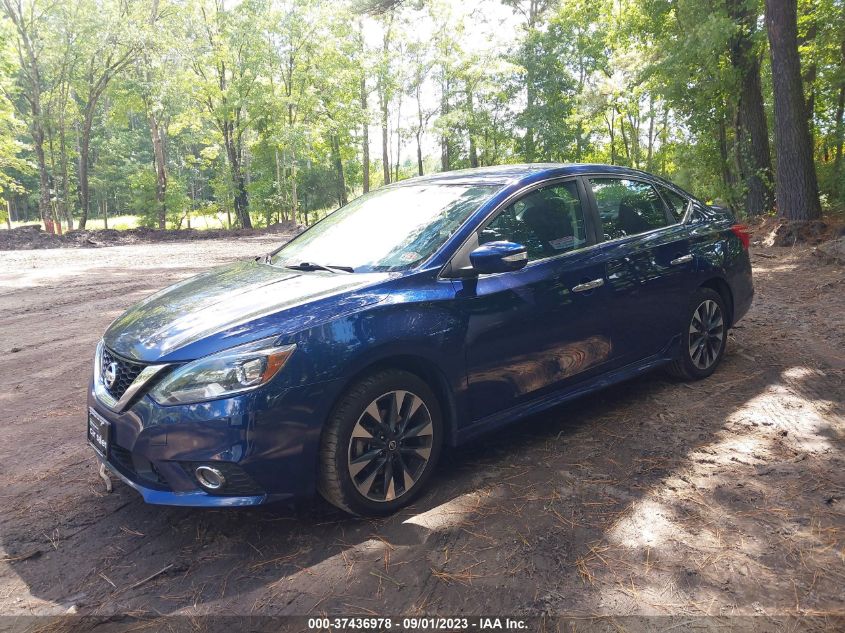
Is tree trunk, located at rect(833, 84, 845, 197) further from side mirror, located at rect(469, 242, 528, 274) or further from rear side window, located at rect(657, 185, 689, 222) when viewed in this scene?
side mirror, located at rect(469, 242, 528, 274)

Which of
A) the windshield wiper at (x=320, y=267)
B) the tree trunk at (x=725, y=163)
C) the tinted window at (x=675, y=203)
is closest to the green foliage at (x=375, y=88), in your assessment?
the tree trunk at (x=725, y=163)

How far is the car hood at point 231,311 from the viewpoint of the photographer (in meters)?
2.91

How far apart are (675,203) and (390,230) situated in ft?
8.31

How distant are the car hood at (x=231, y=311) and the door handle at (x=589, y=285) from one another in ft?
4.33

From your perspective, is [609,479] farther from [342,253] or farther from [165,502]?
[165,502]

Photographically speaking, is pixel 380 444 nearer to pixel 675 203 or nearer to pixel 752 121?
pixel 675 203

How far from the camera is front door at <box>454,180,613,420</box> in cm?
354

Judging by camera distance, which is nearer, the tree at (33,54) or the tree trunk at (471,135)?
the tree at (33,54)

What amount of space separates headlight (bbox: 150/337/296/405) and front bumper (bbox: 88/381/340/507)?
0.13 feet

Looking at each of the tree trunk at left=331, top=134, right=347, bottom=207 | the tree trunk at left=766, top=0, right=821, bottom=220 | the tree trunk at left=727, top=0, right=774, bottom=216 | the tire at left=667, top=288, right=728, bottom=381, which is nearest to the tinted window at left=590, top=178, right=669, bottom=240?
the tire at left=667, top=288, right=728, bottom=381

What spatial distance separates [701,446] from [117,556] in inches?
132

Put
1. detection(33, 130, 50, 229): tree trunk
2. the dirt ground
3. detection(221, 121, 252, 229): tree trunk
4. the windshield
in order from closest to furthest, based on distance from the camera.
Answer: the dirt ground
the windshield
detection(33, 130, 50, 229): tree trunk
detection(221, 121, 252, 229): tree trunk

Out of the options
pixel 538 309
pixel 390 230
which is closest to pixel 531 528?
pixel 538 309

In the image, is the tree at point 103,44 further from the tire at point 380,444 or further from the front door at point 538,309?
the tire at point 380,444
